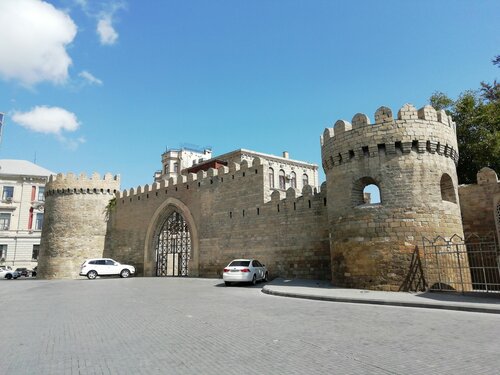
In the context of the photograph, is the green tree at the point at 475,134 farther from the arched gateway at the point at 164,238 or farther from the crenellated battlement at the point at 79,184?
the crenellated battlement at the point at 79,184

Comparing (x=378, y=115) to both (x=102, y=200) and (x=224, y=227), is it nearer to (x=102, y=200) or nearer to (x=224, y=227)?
(x=224, y=227)

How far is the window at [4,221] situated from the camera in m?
43.6

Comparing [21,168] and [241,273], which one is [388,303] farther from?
[21,168]

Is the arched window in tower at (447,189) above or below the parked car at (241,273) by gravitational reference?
above

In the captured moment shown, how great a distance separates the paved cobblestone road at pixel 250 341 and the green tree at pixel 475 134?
650 inches

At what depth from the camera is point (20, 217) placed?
145ft

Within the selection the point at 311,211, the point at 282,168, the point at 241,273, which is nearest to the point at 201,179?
the point at 311,211

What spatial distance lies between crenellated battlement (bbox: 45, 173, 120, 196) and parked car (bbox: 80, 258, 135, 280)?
7430mm

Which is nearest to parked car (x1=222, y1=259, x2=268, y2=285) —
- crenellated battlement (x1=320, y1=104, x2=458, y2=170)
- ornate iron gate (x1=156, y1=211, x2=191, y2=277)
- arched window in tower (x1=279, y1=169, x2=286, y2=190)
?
crenellated battlement (x1=320, y1=104, x2=458, y2=170)

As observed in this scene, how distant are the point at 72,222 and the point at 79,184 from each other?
3113 millimetres

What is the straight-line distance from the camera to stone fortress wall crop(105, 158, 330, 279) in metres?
18.1

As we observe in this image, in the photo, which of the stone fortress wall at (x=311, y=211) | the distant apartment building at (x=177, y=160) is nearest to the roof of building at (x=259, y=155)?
the distant apartment building at (x=177, y=160)

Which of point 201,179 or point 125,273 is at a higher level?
point 201,179

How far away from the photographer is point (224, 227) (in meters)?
22.3
